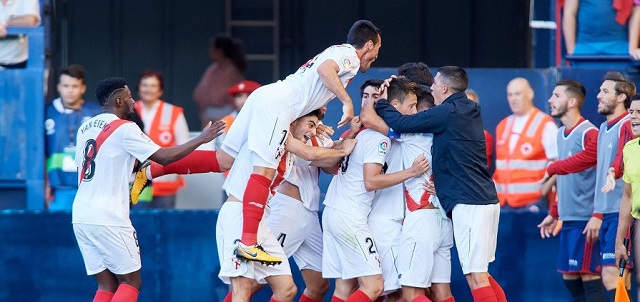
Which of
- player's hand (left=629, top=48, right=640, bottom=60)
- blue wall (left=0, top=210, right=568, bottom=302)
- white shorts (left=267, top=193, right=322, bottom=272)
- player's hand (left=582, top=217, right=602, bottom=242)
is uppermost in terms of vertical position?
player's hand (left=629, top=48, right=640, bottom=60)

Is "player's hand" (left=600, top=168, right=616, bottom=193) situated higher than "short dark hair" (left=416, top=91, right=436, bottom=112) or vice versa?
"short dark hair" (left=416, top=91, right=436, bottom=112)

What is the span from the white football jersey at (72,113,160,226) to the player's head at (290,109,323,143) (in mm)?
968

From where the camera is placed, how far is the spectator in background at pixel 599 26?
1264 centimetres

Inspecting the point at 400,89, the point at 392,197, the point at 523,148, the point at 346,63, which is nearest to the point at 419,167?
the point at 392,197

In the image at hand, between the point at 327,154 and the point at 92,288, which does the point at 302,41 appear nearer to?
the point at 92,288

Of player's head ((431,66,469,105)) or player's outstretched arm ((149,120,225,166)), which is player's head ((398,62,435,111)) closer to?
player's head ((431,66,469,105))

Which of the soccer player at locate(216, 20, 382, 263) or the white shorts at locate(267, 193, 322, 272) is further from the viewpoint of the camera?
the white shorts at locate(267, 193, 322, 272)

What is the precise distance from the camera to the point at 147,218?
1198cm

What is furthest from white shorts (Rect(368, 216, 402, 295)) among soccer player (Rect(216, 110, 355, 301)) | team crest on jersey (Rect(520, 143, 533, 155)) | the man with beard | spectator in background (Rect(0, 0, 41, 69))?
spectator in background (Rect(0, 0, 41, 69))

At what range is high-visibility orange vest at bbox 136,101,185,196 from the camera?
1280 cm

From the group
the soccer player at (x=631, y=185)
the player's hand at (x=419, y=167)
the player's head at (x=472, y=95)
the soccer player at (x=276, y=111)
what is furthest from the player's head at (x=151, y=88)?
the soccer player at (x=631, y=185)

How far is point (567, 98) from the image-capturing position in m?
11.5

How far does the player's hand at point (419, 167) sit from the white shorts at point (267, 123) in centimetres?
91

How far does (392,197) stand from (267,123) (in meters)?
1.23
